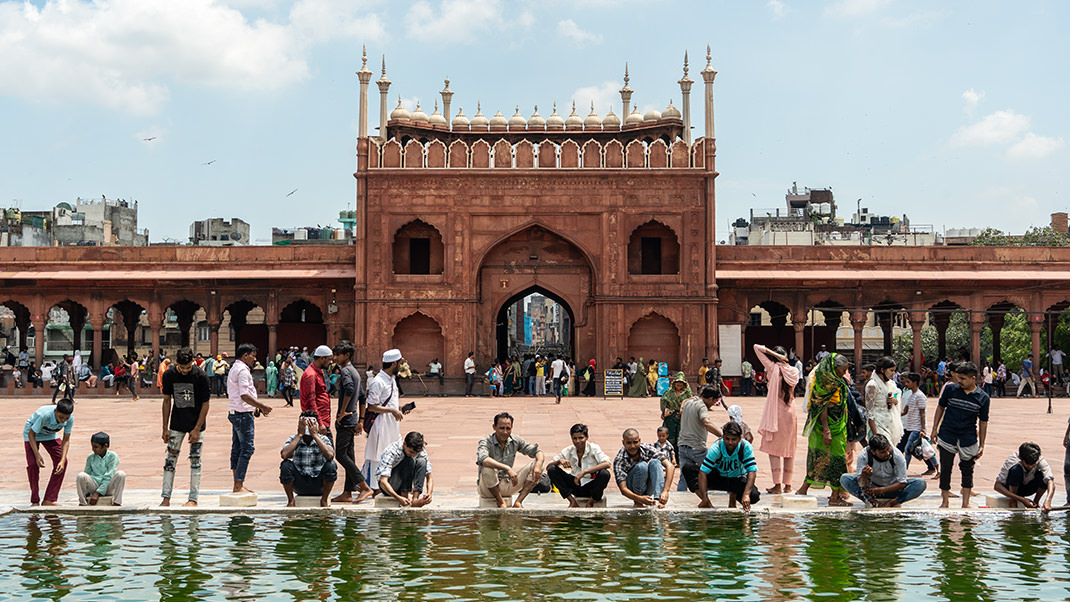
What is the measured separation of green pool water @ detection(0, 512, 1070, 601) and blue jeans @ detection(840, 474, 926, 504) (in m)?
0.26

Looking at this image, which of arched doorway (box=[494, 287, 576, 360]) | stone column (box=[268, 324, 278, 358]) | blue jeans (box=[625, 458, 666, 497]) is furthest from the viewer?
arched doorway (box=[494, 287, 576, 360])

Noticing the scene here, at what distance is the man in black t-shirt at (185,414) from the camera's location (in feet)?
25.1

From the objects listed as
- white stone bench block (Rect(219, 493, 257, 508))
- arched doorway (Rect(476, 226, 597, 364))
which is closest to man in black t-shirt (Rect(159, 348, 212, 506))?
white stone bench block (Rect(219, 493, 257, 508))

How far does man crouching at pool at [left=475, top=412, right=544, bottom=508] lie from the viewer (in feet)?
25.0

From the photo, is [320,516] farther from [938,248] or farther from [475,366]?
[938,248]

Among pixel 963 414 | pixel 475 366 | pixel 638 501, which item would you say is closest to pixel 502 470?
pixel 638 501

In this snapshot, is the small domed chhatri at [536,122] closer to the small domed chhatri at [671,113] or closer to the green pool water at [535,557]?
the small domed chhatri at [671,113]

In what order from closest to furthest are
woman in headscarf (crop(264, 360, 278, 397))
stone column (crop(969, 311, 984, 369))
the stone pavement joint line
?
the stone pavement joint line, woman in headscarf (crop(264, 360, 278, 397)), stone column (crop(969, 311, 984, 369))

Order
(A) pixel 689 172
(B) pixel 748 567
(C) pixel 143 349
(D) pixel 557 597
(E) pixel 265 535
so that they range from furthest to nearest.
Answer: (C) pixel 143 349 < (A) pixel 689 172 < (E) pixel 265 535 < (B) pixel 748 567 < (D) pixel 557 597

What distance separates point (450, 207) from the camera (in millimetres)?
25078

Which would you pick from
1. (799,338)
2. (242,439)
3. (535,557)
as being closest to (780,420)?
(535,557)

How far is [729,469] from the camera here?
7664 millimetres

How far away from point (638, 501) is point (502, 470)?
1.00m

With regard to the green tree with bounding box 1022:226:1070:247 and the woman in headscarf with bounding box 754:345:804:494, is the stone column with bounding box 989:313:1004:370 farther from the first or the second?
the woman in headscarf with bounding box 754:345:804:494
